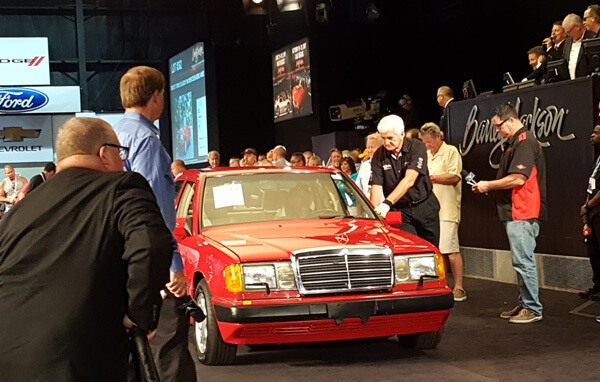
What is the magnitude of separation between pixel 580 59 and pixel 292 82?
12285 millimetres

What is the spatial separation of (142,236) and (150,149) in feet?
5.63

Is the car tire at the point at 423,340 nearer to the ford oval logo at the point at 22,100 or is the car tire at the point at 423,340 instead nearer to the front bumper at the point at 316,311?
the front bumper at the point at 316,311

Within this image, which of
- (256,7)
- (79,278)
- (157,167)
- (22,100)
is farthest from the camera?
(22,100)

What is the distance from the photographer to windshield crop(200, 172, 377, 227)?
8.41 meters

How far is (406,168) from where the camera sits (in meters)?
9.20

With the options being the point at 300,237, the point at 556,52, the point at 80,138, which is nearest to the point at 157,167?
the point at 80,138

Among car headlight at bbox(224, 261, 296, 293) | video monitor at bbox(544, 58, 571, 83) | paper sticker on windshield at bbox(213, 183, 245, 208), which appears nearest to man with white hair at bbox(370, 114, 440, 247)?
paper sticker on windshield at bbox(213, 183, 245, 208)

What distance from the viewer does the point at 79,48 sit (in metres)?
34.4

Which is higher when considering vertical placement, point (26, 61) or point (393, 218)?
point (26, 61)

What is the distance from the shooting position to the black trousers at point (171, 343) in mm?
4773

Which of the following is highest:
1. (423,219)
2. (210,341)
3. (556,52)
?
(556,52)

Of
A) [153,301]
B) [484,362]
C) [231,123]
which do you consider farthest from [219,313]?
[231,123]

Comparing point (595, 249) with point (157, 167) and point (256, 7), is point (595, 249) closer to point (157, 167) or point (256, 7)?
point (157, 167)

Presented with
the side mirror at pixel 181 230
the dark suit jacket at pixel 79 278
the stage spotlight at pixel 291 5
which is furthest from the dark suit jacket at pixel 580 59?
the dark suit jacket at pixel 79 278
